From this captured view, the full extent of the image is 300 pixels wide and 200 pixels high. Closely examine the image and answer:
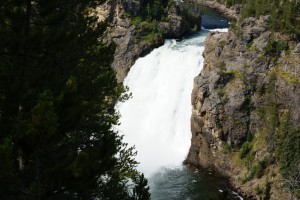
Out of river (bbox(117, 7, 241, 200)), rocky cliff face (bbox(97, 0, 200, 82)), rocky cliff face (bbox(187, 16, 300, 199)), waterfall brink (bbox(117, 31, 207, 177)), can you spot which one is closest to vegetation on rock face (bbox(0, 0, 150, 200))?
river (bbox(117, 7, 241, 200))

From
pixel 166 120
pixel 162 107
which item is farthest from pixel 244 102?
pixel 162 107

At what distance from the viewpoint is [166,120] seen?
2339 inches

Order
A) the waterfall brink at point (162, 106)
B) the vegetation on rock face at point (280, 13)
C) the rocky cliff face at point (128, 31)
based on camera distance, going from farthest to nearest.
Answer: the rocky cliff face at point (128, 31) → the waterfall brink at point (162, 106) → the vegetation on rock face at point (280, 13)

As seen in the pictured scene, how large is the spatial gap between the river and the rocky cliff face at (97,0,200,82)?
2.23 meters

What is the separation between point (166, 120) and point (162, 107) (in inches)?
92.5

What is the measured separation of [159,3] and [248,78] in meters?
34.2

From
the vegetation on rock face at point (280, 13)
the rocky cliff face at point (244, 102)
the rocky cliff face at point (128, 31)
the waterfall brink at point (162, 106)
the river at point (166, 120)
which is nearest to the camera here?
the river at point (166, 120)

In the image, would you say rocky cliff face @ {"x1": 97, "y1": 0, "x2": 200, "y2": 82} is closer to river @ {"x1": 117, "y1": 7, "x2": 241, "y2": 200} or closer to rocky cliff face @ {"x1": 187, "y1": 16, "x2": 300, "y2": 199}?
river @ {"x1": 117, "y1": 7, "x2": 241, "y2": 200}

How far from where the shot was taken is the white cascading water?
55250 millimetres

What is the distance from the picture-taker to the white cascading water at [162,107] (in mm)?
55250

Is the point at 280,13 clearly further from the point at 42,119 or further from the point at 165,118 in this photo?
the point at 42,119

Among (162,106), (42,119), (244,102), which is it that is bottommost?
(162,106)

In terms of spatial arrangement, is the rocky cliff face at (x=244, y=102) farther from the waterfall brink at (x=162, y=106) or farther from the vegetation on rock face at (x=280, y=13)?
the waterfall brink at (x=162, y=106)

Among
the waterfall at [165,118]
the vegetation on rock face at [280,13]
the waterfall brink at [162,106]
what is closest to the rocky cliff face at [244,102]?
the vegetation on rock face at [280,13]
